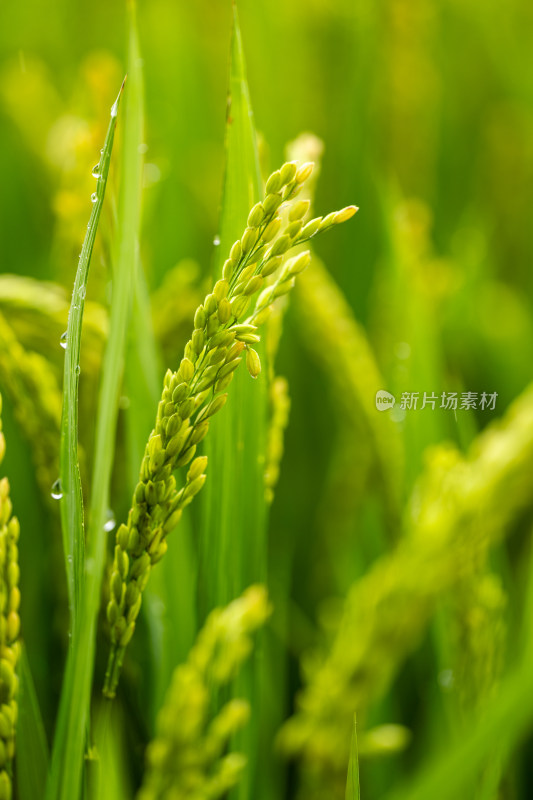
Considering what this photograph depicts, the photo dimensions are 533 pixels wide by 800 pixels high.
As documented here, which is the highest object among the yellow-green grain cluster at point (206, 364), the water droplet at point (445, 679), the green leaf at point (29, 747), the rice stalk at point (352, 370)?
the rice stalk at point (352, 370)

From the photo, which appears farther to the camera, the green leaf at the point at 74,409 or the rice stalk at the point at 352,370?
the rice stalk at the point at 352,370

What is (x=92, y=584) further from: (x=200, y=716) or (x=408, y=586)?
(x=408, y=586)

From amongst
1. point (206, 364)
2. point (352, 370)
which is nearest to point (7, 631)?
point (206, 364)

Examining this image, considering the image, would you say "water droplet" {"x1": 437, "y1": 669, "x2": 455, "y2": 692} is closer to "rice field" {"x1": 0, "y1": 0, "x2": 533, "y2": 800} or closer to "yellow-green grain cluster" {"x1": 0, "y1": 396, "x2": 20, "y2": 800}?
"rice field" {"x1": 0, "y1": 0, "x2": 533, "y2": 800}

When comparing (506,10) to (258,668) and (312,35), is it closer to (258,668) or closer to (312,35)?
(312,35)

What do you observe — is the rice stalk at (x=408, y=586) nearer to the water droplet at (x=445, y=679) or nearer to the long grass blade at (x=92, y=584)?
the water droplet at (x=445, y=679)

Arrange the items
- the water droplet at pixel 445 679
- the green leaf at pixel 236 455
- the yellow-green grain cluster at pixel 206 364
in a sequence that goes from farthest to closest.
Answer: the water droplet at pixel 445 679 < the green leaf at pixel 236 455 < the yellow-green grain cluster at pixel 206 364

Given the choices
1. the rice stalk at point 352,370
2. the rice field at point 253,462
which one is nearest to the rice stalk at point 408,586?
the rice field at point 253,462

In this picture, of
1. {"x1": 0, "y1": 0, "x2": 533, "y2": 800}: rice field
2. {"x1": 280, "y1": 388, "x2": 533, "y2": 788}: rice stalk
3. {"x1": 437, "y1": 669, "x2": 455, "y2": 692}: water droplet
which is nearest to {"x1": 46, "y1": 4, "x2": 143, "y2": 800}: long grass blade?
{"x1": 0, "y1": 0, "x2": 533, "y2": 800}: rice field

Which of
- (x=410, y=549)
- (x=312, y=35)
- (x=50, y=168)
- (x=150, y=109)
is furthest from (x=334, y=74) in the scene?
(x=410, y=549)
